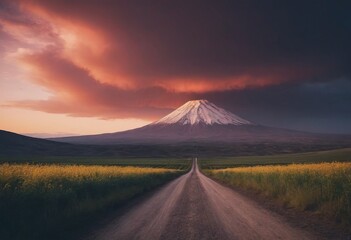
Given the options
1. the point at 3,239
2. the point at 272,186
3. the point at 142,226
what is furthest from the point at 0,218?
the point at 272,186

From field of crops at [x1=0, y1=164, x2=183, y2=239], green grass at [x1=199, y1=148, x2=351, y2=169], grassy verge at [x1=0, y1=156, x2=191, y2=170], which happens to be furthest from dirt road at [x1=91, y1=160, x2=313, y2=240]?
grassy verge at [x1=0, y1=156, x2=191, y2=170]

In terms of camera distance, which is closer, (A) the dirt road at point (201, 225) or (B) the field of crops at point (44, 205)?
(A) the dirt road at point (201, 225)

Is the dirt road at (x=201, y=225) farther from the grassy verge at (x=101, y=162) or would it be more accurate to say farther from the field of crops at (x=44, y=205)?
the grassy verge at (x=101, y=162)

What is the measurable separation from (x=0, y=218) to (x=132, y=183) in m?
19.1

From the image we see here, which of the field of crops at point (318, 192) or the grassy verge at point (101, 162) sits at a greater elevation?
the field of crops at point (318, 192)

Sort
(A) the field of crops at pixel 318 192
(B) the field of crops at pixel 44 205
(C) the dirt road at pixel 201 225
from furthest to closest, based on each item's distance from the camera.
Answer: (A) the field of crops at pixel 318 192 → (B) the field of crops at pixel 44 205 → (C) the dirt road at pixel 201 225

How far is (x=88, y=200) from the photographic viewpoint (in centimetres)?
1708

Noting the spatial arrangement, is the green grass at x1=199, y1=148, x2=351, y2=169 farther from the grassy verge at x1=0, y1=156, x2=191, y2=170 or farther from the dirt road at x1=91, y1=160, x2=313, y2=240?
the dirt road at x1=91, y1=160, x2=313, y2=240

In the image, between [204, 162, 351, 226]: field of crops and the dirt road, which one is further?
[204, 162, 351, 226]: field of crops

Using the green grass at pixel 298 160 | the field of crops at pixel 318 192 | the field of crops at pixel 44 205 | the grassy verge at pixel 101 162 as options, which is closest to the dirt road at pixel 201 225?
the field of crops at pixel 44 205

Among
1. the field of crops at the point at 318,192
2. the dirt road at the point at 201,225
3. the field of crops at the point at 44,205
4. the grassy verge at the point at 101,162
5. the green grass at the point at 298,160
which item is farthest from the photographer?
the grassy verge at the point at 101,162

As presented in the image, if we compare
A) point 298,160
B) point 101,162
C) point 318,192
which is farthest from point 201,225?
point 101,162

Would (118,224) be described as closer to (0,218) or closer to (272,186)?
(0,218)

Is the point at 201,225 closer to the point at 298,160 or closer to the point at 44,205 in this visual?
the point at 44,205
